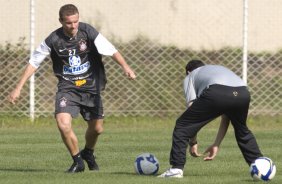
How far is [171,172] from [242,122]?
2.75ft

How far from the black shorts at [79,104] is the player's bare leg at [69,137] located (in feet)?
0.29

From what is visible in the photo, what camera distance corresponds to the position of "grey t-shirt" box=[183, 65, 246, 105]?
934 centimetres

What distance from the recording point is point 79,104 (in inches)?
413

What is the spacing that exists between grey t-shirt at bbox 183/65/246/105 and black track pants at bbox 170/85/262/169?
69 mm

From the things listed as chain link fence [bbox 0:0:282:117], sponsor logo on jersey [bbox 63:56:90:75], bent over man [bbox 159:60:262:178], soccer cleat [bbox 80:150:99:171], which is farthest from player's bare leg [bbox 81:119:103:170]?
chain link fence [bbox 0:0:282:117]

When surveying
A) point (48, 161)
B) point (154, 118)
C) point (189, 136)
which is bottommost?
point (154, 118)

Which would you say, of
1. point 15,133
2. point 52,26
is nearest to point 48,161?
point 15,133

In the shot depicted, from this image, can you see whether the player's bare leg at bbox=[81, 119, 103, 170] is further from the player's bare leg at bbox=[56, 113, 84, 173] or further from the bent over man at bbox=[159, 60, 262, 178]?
the bent over man at bbox=[159, 60, 262, 178]

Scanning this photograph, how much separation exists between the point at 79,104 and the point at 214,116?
5.67ft

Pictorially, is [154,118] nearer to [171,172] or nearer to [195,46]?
[195,46]

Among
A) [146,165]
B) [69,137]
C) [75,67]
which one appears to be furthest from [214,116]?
[75,67]

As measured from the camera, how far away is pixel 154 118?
17.0 m

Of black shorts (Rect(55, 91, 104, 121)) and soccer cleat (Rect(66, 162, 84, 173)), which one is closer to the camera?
soccer cleat (Rect(66, 162, 84, 173))

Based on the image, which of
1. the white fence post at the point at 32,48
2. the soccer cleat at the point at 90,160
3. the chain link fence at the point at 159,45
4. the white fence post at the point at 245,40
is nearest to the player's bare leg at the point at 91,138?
the soccer cleat at the point at 90,160
